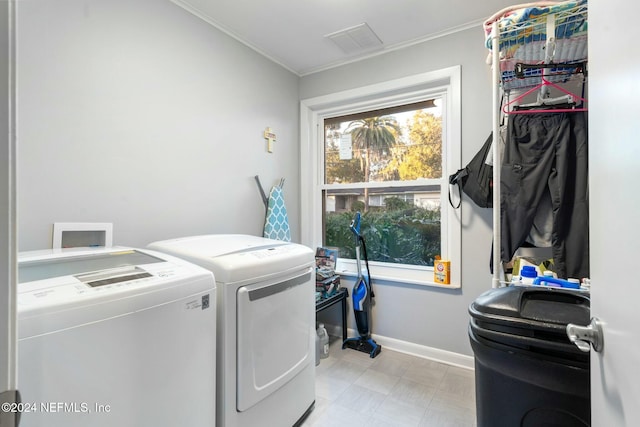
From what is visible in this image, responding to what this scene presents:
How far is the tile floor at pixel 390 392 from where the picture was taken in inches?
65.4

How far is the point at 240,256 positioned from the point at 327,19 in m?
1.74

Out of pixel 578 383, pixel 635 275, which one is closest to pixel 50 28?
pixel 635 275

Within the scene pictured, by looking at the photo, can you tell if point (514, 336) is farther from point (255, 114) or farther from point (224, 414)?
point (255, 114)

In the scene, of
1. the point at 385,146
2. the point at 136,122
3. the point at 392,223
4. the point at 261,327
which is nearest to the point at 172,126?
the point at 136,122

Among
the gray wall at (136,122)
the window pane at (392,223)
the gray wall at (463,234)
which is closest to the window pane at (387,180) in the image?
the window pane at (392,223)

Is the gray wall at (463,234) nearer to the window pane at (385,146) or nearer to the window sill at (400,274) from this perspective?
the window sill at (400,274)

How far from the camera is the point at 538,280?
4.48 feet

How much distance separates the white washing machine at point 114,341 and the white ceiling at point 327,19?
1.74 metres

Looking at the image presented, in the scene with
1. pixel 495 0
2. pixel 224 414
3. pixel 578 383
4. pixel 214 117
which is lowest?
pixel 224 414

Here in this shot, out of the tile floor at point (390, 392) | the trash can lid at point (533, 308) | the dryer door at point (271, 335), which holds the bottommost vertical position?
the tile floor at point (390, 392)

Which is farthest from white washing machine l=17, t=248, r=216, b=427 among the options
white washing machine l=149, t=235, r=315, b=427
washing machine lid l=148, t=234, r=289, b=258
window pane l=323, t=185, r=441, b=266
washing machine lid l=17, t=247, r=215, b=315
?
window pane l=323, t=185, r=441, b=266

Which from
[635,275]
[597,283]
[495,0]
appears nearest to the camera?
[635,275]

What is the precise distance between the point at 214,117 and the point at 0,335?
1.92 metres

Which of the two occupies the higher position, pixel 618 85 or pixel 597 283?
pixel 618 85
